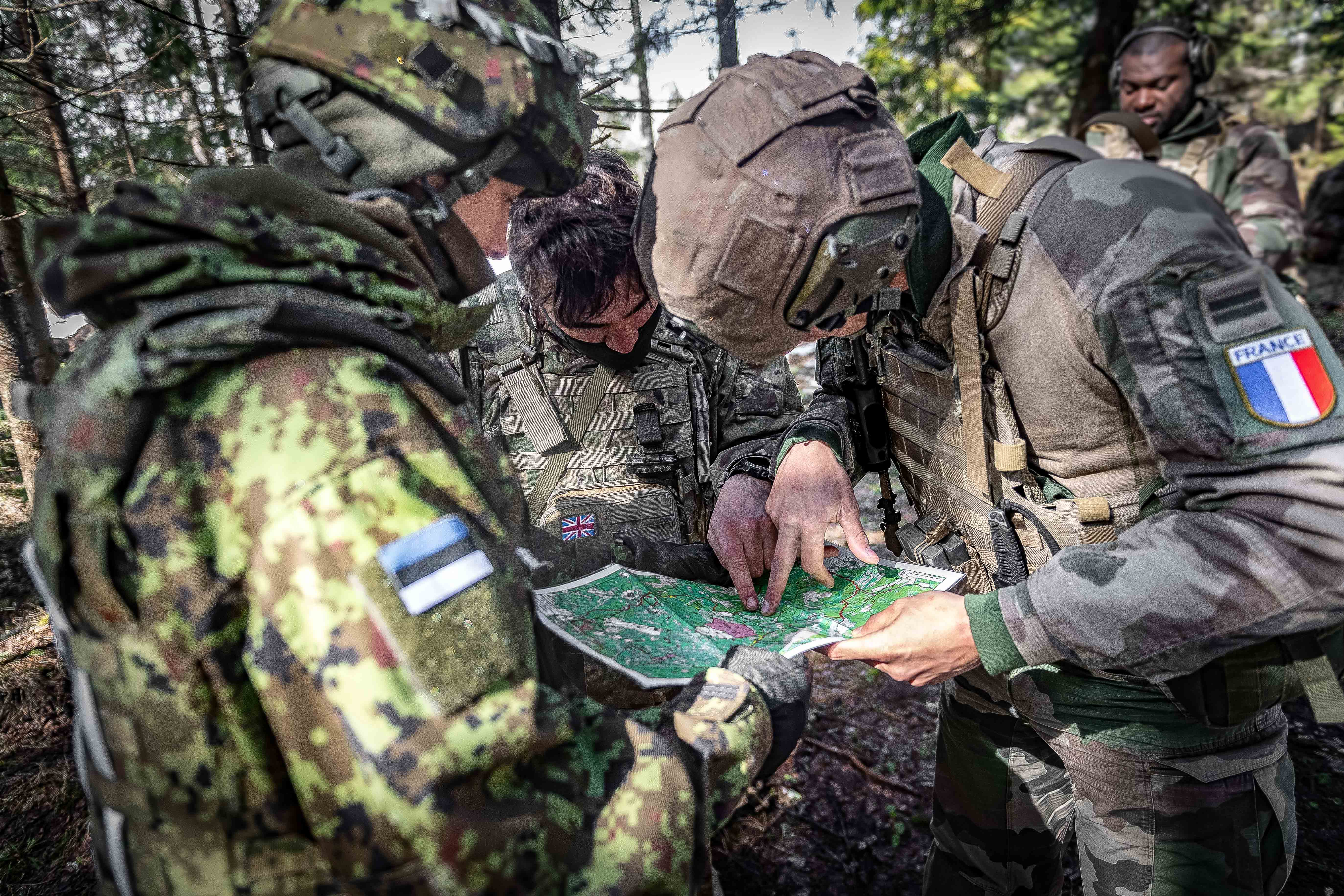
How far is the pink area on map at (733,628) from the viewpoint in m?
1.83

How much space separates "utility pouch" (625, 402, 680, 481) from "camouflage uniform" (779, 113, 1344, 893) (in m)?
1.08

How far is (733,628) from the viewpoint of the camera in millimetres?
1878

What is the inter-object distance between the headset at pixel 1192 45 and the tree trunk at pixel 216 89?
6.45 meters

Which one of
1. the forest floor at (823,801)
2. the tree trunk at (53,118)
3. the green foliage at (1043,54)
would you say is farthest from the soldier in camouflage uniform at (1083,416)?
the green foliage at (1043,54)

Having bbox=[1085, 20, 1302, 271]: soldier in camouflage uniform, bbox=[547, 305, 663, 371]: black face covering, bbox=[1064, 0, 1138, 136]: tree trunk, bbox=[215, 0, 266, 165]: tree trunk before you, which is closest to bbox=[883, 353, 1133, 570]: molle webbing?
bbox=[547, 305, 663, 371]: black face covering

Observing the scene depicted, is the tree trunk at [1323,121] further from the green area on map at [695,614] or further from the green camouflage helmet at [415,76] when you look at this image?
the green camouflage helmet at [415,76]

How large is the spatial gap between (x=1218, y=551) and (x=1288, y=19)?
1398cm

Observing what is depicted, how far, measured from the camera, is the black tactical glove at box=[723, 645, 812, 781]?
1421mm

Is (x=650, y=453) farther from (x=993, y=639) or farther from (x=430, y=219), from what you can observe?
(x=430, y=219)

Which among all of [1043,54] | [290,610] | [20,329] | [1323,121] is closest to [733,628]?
[290,610]

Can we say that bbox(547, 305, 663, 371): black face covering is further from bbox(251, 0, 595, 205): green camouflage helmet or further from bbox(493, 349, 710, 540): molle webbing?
bbox(251, 0, 595, 205): green camouflage helmet

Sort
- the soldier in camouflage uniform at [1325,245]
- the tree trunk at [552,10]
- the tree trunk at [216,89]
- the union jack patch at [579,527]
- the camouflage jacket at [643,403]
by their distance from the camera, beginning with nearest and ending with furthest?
1. the union jack patch at [579,527]
2. the camouflage jacket at [643,403]
3. the tree trunk at [552,10]
4. the tree trunk at [216,89]
5. the soldier in camouflage uniform at [1325,245]

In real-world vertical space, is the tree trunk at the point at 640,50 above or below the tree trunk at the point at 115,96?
below

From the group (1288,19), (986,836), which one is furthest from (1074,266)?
(1288,19)
